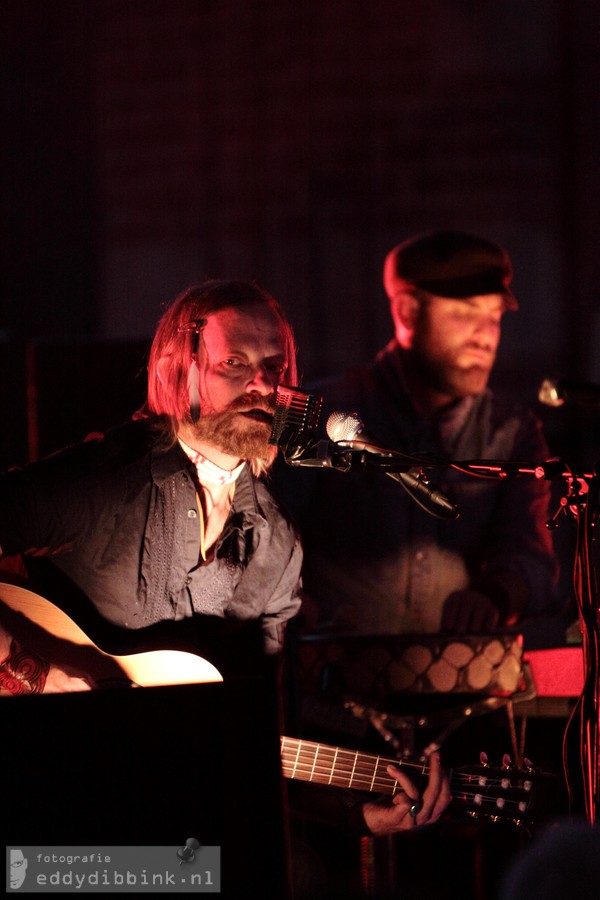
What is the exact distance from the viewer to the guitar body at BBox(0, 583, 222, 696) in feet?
8.25

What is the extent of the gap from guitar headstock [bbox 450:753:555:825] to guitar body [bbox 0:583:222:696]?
0.68 m

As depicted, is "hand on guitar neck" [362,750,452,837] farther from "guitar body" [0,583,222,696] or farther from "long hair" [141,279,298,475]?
"long hair" [141,279,298,475]

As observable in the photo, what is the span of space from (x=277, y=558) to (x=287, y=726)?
0.62m

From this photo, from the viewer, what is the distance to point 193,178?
518 cm

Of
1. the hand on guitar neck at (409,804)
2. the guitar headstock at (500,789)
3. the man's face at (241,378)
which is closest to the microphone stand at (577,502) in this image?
the guitar headstock at (500,789)

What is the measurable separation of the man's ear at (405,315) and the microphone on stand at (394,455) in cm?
196

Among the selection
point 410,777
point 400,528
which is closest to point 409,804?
point 410,777

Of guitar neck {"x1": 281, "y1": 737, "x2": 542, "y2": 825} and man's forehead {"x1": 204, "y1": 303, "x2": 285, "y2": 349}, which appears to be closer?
guitar neck {"x1": 281, "y1": 737, "x2": 542, "y2": 825}

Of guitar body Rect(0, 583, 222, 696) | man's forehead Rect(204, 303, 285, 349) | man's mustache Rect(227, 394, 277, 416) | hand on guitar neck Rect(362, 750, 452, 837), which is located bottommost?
hand on guitar neck Rect(362, 750, 452, 837)

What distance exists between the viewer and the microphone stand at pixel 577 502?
7.14 feet

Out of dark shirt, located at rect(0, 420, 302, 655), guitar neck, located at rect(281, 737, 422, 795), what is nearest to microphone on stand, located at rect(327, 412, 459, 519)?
dark shirt, located at rect(0, 420, 302, 655)

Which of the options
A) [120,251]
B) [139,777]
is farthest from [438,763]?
[120,251]

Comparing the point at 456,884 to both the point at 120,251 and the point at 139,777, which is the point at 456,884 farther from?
the point at 120,251

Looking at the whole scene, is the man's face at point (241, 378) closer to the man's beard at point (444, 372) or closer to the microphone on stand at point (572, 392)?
the microphone on stand at point (572, 392)
